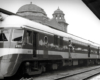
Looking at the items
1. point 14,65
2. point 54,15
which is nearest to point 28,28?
point 14,65

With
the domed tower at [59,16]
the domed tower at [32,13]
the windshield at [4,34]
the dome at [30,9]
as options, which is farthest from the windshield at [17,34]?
the domed tower at [59,16]

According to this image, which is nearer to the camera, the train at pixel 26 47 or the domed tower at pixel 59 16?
the train at pixel 26 47

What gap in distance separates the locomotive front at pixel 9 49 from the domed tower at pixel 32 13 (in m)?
40.7

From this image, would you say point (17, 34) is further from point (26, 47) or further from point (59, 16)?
point (59, 16)

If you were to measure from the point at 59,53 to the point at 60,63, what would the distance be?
119 cm

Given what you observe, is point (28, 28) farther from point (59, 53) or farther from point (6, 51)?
point (59, 53)

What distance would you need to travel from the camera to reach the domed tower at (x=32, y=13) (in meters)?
49.0

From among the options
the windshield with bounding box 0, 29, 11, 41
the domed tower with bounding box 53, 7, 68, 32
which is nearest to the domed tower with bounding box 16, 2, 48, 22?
the domed tower with bounding box 53, 7, 68, 32

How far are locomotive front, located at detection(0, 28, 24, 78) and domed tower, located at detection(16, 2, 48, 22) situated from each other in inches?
1602

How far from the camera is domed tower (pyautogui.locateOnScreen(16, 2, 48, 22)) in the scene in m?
49.0

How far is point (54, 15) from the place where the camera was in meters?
63.9

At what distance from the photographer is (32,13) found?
50.4m

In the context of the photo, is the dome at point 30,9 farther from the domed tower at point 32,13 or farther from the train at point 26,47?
the train at point 26,47

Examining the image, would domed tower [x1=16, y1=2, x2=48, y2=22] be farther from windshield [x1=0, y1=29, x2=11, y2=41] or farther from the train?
windshield [x1=0, y1=29, x2=11, y2=41]
